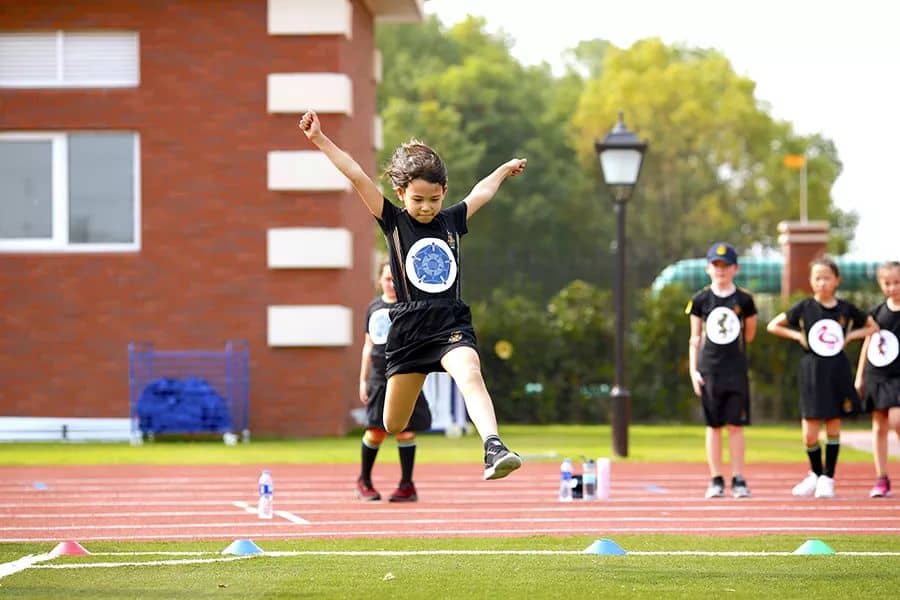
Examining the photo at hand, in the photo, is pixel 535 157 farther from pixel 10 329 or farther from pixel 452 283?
pixel 452 283

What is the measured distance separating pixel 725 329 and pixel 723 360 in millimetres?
258

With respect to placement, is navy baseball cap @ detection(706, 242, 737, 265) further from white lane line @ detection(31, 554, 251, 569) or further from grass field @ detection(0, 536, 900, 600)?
white lane line @ detection(31, 554, 251, 569)

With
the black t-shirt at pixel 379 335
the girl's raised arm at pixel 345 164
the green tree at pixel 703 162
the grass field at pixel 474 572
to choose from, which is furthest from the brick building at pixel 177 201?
the green tree at pixel 703 162

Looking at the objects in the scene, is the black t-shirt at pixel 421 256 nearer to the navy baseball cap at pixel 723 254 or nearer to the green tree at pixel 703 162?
the navy baseball cap at pixel 723 254

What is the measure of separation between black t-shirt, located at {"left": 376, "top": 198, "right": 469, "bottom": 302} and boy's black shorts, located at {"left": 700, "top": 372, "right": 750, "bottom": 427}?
16.4 ft

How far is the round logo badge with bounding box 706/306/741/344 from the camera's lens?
1370 centimetres

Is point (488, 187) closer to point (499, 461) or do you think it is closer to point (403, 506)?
point (499, 461)

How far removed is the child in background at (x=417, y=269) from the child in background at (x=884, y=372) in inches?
234

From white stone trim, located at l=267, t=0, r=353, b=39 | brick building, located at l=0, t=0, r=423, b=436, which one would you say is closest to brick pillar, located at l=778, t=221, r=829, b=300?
brick building, located at l=0, t=0, r=423, b=436

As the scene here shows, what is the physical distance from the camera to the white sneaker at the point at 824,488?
45.3 ft

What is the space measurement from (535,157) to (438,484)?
5561cm

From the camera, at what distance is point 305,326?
2233cm

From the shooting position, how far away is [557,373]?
89.4ft

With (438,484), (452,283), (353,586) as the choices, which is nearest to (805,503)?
(438,484)
